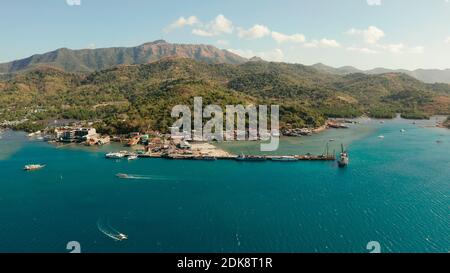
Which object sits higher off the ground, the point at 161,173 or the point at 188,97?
the point at 188,97

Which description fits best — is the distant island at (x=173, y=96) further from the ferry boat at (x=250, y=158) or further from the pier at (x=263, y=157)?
the ferry boat at (x=250, y=158)

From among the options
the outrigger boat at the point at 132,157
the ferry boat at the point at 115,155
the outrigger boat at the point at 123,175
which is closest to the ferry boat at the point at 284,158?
the outrigger boat at the point at 132,157

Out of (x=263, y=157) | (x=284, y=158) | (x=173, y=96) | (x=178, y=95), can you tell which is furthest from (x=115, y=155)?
(x=178, y=95)

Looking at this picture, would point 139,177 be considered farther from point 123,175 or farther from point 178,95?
point 178,95

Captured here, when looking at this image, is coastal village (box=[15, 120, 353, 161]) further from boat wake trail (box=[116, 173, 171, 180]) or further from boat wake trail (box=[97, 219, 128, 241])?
boat wake trail (box=[97, 219, 128, 241])

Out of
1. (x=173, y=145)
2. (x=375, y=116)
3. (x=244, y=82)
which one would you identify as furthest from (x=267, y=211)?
(x=244, y=82)
